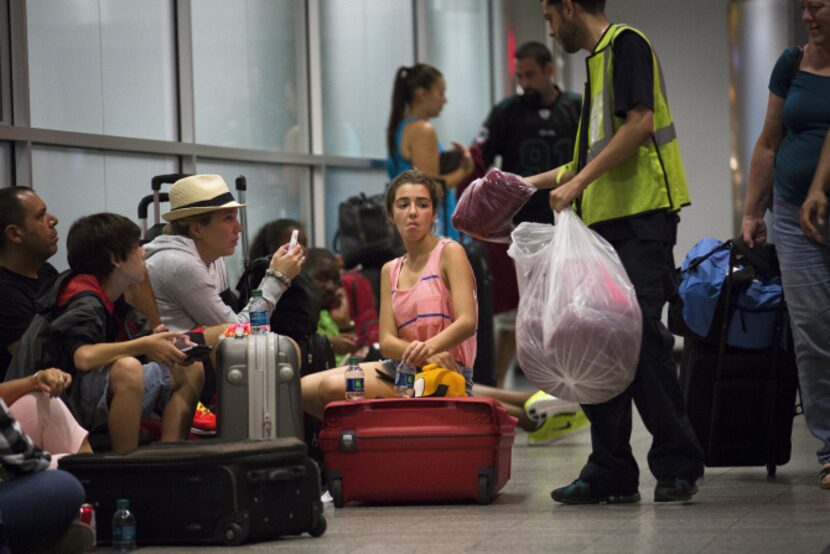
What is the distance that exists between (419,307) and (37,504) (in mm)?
1853

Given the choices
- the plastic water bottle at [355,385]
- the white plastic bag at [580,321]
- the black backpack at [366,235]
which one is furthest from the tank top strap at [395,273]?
the black backpack at [366,235]

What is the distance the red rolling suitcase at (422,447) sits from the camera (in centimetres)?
486

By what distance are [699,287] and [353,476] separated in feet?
4.64

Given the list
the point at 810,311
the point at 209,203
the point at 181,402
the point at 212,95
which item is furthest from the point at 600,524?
the point at 212,95

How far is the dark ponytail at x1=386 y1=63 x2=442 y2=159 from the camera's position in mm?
8469

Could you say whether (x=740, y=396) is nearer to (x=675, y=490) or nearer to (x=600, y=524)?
(x=675, y=490)

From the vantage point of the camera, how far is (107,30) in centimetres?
665

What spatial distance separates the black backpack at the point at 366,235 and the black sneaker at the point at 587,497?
3.62 meters

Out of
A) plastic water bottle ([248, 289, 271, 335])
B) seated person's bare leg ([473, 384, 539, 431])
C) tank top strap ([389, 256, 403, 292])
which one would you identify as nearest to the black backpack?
seated person's bare leg ([473, 384, 539, 431])

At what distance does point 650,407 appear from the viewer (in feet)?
15.2

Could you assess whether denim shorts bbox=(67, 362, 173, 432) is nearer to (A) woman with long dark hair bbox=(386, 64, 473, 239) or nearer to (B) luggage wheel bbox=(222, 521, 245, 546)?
(B) luggage wheel bbox=(222, 521, 245, 546)

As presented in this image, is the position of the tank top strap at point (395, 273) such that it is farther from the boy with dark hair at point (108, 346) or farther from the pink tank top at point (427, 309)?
the boy with dark hair at point (108, 346)

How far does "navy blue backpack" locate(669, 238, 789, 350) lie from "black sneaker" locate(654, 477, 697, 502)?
809mm

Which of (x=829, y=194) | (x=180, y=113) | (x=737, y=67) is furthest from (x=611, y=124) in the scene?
(x=737, y=67)
